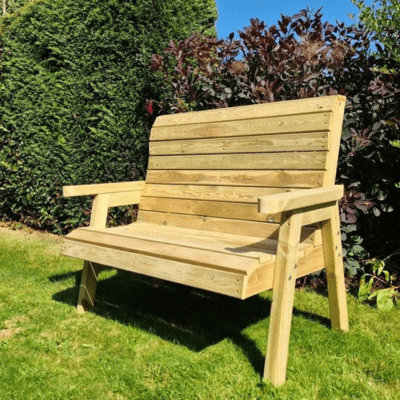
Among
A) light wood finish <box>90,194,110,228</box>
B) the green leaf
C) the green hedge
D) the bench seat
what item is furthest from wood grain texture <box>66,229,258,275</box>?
the green hedge

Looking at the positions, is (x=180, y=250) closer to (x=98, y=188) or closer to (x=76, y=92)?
(x=98, y=188)

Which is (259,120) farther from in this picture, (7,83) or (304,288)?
(7,83)

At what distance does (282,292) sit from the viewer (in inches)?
75.9

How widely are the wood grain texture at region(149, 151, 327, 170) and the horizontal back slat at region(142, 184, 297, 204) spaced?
13 centimetres

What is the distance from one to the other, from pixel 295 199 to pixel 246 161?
1.00m

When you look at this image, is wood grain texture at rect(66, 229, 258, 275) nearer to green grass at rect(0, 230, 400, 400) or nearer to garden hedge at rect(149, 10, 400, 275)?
green grass at rect(0, 230, 400, 400)

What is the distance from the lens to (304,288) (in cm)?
335

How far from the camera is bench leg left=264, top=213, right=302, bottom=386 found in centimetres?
191

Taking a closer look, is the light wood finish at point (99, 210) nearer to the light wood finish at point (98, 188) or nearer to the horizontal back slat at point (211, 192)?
the light wood finish at point (98, 188)

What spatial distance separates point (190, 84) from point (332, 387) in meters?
2.57

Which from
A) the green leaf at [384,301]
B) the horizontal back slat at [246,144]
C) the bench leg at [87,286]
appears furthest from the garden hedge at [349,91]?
the bench leg at [87,286]

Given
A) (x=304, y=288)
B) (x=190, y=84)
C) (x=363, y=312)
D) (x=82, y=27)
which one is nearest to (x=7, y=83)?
(x=82, y=27)

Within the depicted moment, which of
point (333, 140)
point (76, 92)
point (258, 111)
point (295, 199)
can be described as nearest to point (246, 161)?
point (258, 111)

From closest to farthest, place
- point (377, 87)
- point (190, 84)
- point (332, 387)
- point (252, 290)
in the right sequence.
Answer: point (252, 290) < point (332, 387) < point (377, 87) < point (190, 84)
